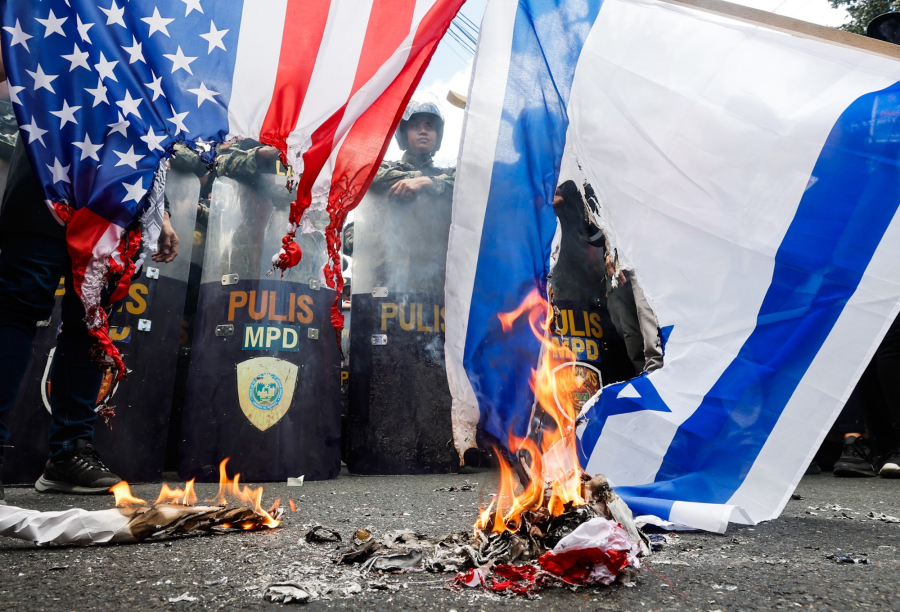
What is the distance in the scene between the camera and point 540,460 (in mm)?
1521

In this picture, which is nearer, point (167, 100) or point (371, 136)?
point (167, 100)

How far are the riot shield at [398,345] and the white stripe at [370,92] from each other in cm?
208

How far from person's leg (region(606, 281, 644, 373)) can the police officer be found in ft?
4.65

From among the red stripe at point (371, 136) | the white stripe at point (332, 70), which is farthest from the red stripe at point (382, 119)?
the white stripe at point (332, 70)

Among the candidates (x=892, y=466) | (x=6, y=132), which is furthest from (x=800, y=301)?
(x=6, y=132)

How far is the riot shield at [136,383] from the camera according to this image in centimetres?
278

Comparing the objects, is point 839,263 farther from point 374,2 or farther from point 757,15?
point 374,2

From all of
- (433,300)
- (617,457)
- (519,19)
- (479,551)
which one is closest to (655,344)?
(617,457)

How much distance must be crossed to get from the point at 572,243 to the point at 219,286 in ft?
8.41

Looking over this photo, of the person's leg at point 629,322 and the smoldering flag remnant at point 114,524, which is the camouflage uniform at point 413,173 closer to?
the person's leg at point 629,322

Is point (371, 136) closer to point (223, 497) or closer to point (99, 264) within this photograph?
point (99, 264)

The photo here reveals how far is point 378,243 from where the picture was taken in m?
3.92

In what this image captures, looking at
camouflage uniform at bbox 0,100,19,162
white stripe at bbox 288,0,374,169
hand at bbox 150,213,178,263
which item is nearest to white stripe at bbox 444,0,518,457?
white stripe at bbox 288,0,374,169

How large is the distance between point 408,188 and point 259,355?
155cm
